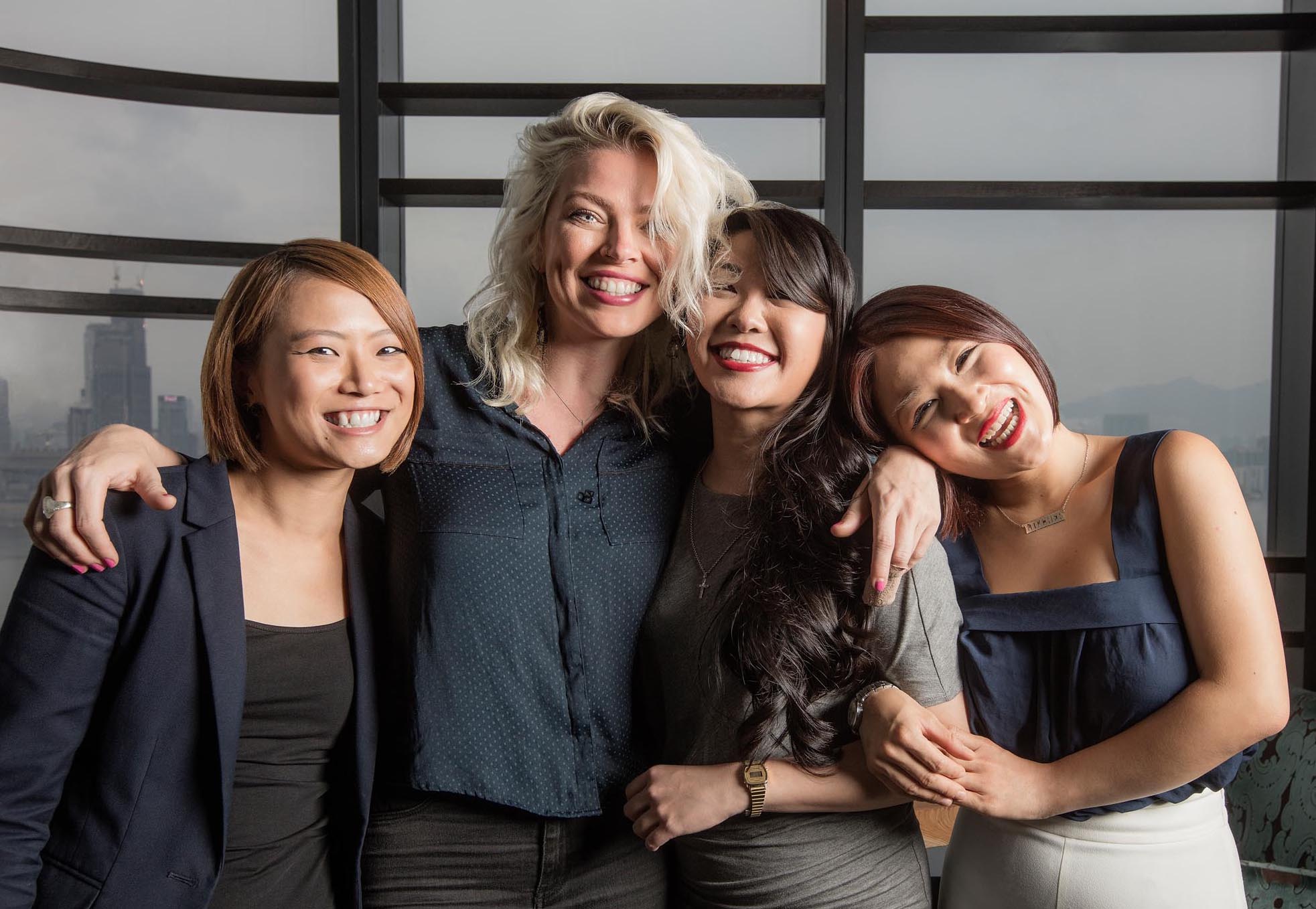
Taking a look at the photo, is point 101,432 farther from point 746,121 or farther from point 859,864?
point 746,121

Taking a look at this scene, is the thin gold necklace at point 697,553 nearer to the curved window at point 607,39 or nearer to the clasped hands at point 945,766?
the clasped hands at point 945,766

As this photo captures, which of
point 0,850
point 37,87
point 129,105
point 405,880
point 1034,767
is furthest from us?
point 129,105

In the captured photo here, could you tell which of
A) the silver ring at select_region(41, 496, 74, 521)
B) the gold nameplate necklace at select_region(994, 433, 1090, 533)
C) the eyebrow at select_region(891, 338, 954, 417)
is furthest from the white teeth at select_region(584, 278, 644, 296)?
the silver ring at select_region(41, 496, 74, 521)

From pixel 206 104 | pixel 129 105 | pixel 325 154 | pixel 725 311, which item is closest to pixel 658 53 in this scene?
pixel 325 154

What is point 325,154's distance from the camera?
10.7 feet

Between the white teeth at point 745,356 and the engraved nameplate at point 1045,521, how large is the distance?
1.64 feet

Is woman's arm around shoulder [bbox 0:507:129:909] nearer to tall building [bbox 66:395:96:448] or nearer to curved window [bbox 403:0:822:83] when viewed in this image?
tall building [bbox 66:395:96:448]

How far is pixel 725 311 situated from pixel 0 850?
128 cm

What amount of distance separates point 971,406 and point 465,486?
82 cm

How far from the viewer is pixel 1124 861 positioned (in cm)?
144

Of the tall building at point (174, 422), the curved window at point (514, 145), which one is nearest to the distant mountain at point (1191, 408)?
the curved window at point (514, 145)

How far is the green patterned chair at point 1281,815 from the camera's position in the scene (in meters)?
2.07

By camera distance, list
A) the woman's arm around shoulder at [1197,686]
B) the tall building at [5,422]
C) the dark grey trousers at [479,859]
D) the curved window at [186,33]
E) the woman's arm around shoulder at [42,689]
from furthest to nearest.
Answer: the curved window at [186,33] → the tall building at [5,422] → the dark grey trousers at [479,859] → the woman's arm around shoulder at [1197,686] → the woman's arm around shoulder at [42,689]

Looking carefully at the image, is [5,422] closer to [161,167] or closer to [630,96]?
[161,167]
